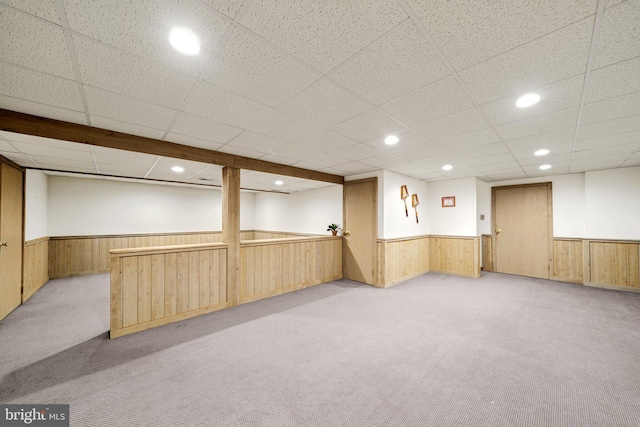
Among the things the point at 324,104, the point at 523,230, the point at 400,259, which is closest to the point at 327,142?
the point at 324,104

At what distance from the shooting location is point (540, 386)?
6.55 ft

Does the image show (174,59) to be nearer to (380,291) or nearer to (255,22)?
(255,22)

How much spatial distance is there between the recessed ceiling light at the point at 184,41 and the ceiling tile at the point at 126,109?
1017mm

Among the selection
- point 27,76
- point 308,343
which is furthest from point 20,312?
point 308,343

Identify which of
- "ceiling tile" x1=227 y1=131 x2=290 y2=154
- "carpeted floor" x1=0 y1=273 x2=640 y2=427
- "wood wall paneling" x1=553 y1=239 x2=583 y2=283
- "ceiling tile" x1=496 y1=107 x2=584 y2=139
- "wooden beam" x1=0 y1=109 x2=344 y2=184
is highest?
"ceiling tile" x1=227 y1=131 x2=290 y2=154

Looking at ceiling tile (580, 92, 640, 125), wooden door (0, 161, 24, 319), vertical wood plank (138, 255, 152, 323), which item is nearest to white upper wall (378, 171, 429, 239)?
ceiling tile (580, 92, 640, 125)

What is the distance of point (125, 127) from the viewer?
2.82 meters

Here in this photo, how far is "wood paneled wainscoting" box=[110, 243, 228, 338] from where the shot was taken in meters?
2.93

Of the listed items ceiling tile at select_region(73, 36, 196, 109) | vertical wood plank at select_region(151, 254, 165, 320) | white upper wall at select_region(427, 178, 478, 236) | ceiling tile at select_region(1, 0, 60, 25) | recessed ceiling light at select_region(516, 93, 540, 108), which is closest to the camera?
ceiling tile at select_region(1, 0, 60, 25)

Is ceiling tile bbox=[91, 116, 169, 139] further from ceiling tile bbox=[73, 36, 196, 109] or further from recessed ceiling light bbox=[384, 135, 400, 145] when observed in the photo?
recessed ceiling light bbox=[384, 135, 400, 145]

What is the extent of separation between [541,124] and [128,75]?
12.6 ft

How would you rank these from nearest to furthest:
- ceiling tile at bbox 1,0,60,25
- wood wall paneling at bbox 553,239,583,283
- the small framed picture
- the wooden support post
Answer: ceiling tile at bbox 1,0,60,25
the wooden support post
wood wall paneling at bbox 553,239,583,283
the small framed picture

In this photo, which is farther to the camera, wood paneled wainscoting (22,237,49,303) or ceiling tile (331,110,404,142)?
wood paneled wainscoting (22,237,49,303)

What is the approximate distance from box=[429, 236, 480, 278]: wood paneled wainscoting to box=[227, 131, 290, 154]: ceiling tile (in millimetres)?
4856
